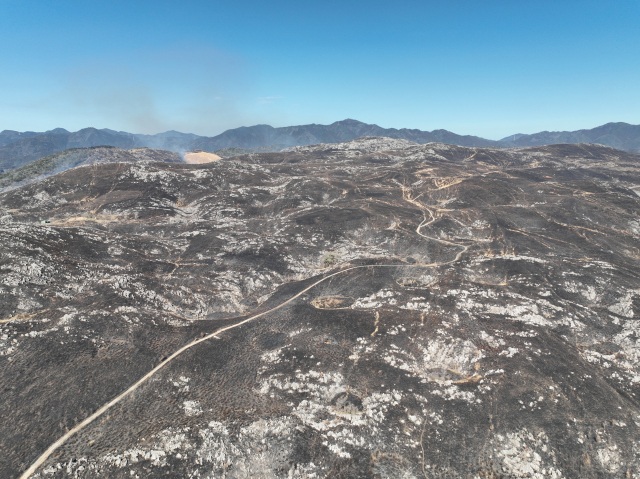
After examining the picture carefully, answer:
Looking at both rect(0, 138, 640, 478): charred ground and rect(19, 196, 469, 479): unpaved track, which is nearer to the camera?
rect(19, 196, 469, 479): unpaved track

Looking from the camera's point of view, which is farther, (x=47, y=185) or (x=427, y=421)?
(x=47, y=185)

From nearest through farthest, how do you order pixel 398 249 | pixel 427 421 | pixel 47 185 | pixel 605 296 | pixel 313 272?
pixel 427 421 → pixel 605 296 → pixel 313 272 → pixel 398 249 → pixel 47 185

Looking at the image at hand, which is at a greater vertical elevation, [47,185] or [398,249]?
[47,185]

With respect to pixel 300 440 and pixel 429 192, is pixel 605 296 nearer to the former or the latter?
pixel 300 440

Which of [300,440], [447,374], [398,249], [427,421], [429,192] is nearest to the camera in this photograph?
[300,440]

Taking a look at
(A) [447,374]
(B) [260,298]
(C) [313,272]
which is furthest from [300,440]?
(C) [313,272]

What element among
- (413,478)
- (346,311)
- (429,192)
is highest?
(429,192)

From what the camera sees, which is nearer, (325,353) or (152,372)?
(152,372)

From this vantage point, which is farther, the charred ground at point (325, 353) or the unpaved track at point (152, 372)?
the charred ground at point (325, 353)
